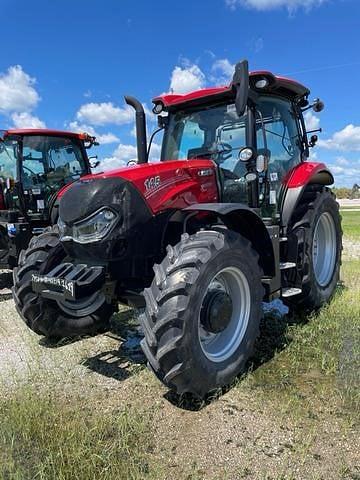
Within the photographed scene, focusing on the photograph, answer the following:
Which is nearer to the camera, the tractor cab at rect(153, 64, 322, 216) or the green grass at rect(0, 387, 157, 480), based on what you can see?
the green grass at rect(0, 387, 157, 480)

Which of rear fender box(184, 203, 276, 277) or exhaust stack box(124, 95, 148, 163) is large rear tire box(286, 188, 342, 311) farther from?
exhaust stack box(124, 95, 148, 163)

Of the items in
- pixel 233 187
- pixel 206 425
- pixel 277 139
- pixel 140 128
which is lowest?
pixel 206 425

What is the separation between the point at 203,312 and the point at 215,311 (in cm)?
9

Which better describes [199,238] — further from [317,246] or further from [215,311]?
[317,246]

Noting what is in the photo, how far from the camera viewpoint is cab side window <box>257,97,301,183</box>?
4649mm

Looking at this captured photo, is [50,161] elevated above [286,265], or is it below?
above

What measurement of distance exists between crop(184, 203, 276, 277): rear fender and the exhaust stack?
1.25 metres

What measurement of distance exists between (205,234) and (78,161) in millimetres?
6073

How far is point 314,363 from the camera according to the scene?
3.79m

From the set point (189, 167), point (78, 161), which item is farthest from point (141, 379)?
point (78, 161)

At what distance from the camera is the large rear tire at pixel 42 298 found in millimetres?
4109

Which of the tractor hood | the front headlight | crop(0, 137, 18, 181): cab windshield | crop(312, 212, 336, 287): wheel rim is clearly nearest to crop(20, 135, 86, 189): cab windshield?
crop(0, 137, 18, 181): cab windshield

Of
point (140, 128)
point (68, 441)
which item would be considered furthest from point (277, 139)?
point (68, 441)

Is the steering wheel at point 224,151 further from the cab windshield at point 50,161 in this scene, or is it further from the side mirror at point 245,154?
the cab windshield at point 50,161
